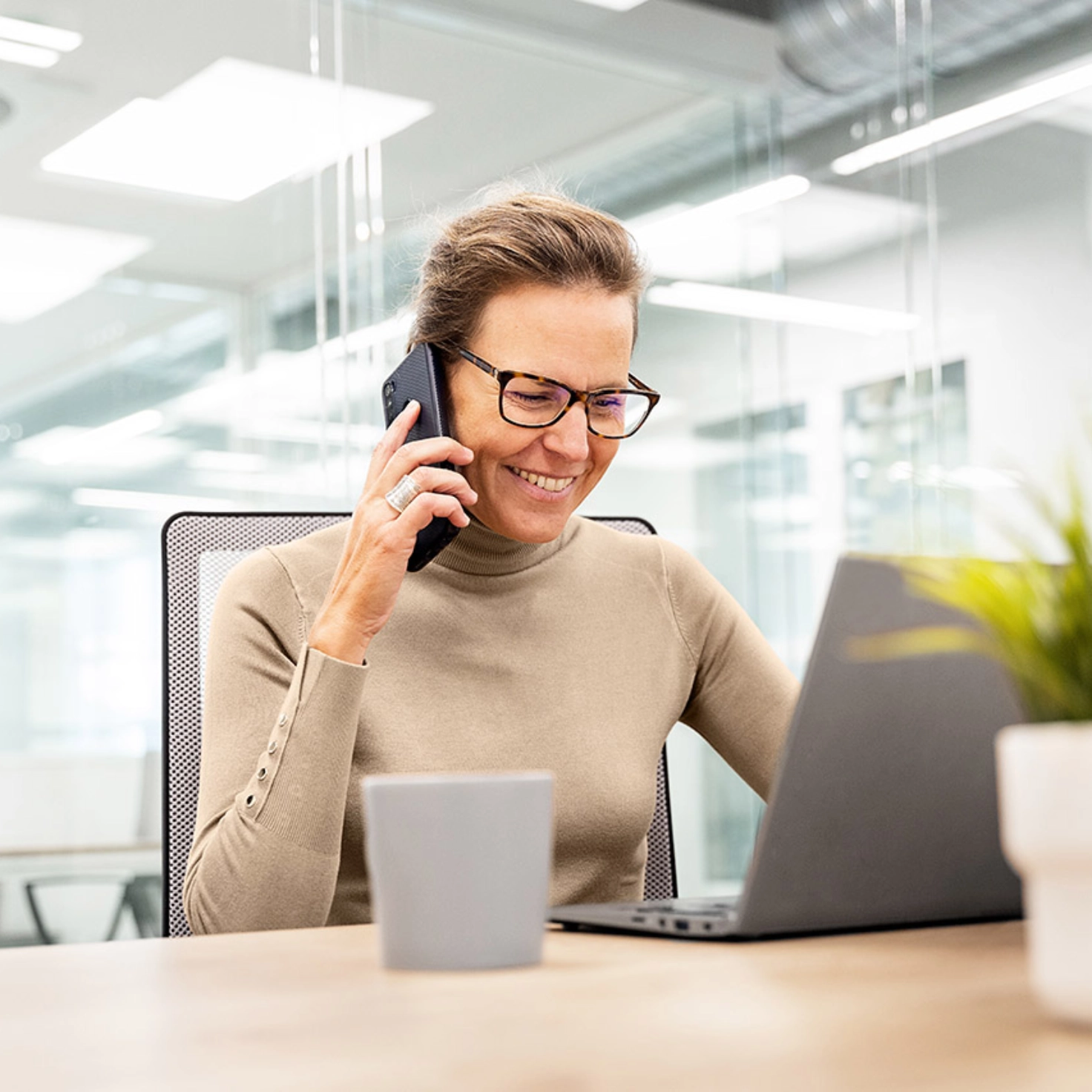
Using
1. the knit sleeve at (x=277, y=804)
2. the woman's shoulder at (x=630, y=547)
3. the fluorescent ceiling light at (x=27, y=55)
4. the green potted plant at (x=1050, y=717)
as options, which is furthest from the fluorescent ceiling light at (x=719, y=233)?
the green potted plant at (x=1050, y=717)

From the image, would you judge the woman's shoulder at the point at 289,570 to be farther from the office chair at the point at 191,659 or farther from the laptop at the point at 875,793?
the laptop at the point at 875,793

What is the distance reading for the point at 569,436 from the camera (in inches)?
57.4

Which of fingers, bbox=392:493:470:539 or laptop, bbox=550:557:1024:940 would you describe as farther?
fingers, bbox=392:493:470:539

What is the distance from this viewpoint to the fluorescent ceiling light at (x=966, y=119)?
3.73m

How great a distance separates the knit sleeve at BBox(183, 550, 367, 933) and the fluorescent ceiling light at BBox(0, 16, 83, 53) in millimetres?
2340

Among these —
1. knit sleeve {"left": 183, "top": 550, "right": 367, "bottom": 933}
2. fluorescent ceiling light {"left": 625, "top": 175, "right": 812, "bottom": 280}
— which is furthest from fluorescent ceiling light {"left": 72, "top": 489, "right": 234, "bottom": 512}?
knit sleeve {"left": 183, "top": 550, "right": 367, "bottom": 933}

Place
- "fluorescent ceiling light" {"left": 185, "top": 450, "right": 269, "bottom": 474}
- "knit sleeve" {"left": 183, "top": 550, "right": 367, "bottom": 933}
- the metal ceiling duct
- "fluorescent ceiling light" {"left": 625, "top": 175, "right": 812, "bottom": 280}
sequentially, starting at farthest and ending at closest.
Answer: "fluorescent ceiling light" {"left": 625, "top": 175, "right": 812, "bottom": 280}, the metal ceiling duct, "fluorescent ceiling light" {"left": 185, "top": 450, "right": 269, "bottom": 474}, "knit sleeve" {"left": 183, "top": 550, "right": 367, "bottom": 933}

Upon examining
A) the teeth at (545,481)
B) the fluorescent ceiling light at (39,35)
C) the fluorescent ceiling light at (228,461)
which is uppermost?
the fluorescent ceiling light at (39,35)

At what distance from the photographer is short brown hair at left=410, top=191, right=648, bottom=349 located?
148 cm

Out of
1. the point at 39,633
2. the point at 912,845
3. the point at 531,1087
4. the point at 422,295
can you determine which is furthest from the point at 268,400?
the point at 531,1087

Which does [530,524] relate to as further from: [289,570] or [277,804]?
[277,804]

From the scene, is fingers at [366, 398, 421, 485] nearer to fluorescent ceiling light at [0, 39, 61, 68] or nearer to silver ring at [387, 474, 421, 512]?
silver ring at [387, 474, 421, 512]

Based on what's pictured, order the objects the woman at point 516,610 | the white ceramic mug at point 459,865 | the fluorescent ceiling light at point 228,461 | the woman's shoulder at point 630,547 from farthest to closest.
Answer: the fluorescent ceiling light at point 228,461 → the woman's shoulder at point 630,547 → the woman at point 516,610 → the white ceramic mug at point 459,865

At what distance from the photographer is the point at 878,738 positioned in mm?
773
